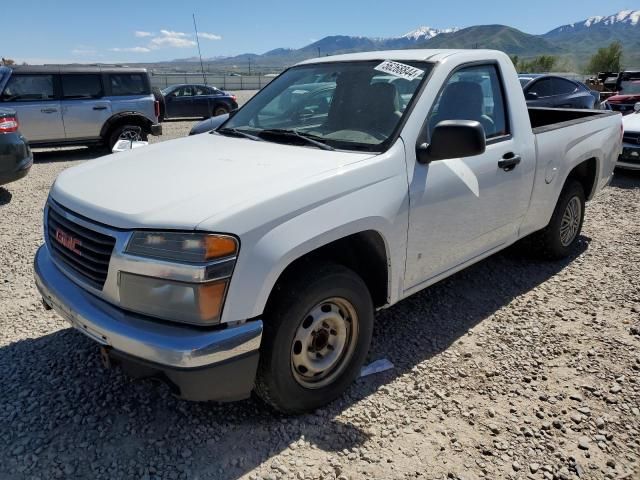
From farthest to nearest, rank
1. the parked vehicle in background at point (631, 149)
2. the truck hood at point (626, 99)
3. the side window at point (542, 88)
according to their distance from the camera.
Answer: the truck hood at point (626, 99) < the side window at point (542, 88) < the parked vehicle in background at point (631, 149)

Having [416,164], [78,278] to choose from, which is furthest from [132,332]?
[416,164]

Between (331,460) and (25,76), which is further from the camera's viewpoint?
(25,76)

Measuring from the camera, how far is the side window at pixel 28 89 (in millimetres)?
9586

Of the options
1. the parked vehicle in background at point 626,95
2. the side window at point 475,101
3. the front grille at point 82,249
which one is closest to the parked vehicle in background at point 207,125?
the front grille at point 82,249

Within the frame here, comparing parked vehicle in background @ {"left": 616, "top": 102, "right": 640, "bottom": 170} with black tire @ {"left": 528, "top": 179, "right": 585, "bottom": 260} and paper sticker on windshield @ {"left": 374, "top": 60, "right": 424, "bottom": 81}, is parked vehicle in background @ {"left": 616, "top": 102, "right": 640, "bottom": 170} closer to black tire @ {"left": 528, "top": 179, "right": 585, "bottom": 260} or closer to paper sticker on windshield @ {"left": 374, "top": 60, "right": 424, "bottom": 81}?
black tire @ {"left": 528, "top": 179, "right": 585, "bottom": 260}

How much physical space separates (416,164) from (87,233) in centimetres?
173

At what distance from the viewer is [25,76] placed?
31.9 feet

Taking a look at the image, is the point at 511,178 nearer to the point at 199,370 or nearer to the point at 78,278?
the point at 199,370

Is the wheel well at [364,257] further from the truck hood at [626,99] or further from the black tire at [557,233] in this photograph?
the truck hood at [626,99]

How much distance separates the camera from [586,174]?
4.98 meters

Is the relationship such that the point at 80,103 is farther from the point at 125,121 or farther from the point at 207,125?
the point at 207,125

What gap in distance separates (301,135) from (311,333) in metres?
1.22

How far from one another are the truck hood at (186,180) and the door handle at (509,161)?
3.94ft

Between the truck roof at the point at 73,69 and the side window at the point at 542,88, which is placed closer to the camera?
the truck roof at the point at 73,69
